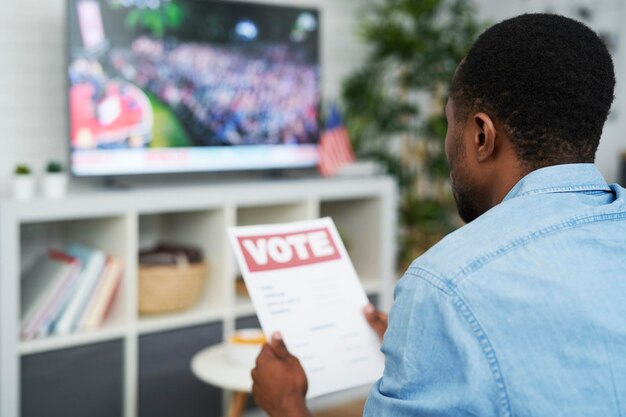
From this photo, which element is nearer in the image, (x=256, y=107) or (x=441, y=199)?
(x=256, y=107)

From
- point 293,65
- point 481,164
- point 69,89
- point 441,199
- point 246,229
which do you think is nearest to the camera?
point 481,164

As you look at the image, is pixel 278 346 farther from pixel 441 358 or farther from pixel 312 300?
pixel 441 358

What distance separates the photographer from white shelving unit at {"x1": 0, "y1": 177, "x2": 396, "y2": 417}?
7.93 feet

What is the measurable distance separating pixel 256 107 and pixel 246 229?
1844 mm

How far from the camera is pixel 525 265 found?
0.84 meters

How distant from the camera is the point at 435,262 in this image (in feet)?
2.75

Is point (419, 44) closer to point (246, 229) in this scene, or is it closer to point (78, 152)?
point (78, 152)

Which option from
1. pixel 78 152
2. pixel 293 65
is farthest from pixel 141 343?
pixel 293 65

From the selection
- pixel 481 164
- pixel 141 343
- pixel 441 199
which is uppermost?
pixel 481 164

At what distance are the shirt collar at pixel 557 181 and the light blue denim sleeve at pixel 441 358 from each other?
0.18 metres

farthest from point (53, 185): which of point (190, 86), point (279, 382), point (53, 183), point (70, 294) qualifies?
point (279, 382)

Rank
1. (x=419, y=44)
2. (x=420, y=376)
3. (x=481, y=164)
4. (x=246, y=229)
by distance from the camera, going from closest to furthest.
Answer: (x=420, y=376) < (x=481, y=164) < (x=246, y=229) < (x=419, y=44)

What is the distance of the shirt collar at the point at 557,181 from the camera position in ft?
3.05

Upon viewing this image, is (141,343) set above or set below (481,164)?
below
